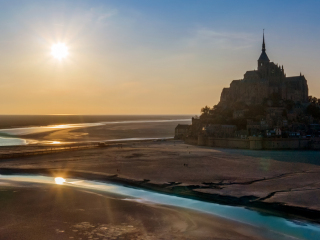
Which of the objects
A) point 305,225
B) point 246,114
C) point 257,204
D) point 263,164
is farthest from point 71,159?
point 246,114

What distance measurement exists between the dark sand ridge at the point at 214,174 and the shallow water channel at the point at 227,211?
1171 mm

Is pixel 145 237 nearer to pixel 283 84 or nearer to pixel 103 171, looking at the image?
pixel 103 171

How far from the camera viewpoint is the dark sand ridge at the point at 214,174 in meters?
22.6

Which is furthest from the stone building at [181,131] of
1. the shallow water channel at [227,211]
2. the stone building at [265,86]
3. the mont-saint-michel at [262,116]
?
the shallow water channel at [227,211]

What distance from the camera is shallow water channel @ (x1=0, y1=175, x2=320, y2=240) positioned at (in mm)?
17219

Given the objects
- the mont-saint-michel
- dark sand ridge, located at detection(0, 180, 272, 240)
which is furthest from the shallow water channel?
the mont-saint-michel

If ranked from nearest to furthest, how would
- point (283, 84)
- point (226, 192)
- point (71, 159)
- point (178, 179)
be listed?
point (226, 192)
point (178, 179)
point (71, 159)
point (283, 84)

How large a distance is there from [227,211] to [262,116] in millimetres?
49597

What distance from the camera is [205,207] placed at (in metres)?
21.5

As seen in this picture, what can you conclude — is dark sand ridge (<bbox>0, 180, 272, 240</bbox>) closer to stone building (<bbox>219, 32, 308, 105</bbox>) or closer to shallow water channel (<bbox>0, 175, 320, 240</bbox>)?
shallow water channel (<bbox>0, 175, 320, 240</bbox>)

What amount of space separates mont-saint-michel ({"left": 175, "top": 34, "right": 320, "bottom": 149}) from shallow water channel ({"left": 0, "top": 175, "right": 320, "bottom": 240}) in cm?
3204

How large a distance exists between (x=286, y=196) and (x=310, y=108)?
55.3 metres

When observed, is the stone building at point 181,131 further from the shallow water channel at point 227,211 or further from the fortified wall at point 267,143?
the shallow water channel at point 227,211

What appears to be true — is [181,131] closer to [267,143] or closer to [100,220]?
[267,143]
